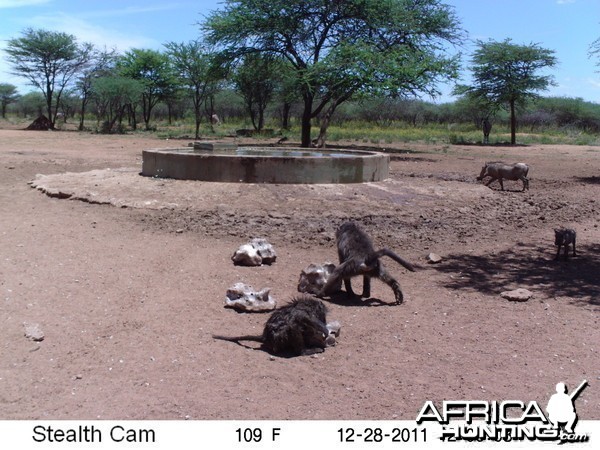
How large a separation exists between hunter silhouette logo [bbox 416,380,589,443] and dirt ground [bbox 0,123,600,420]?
19 centimetres

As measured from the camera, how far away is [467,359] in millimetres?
5051

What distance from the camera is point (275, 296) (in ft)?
22.2

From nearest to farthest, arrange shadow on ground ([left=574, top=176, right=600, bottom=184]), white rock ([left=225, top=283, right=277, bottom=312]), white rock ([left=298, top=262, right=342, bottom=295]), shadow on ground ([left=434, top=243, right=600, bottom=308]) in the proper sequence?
white rock ([left=225, top=283, right=277, bottom=312]) → white rock ([left=298, top=262, right=342, bottom=295]) → shadow on ground ([left=434, top=243, right=600, bottom=308]) → shadow on ground ([left=574, top=176, right=600, bottom=184])

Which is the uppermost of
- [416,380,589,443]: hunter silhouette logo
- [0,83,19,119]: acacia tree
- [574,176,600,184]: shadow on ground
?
[0,83,19,119]: acacia tree

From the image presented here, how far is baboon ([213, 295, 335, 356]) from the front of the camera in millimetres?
5051

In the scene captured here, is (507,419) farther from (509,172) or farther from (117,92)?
(117,92)

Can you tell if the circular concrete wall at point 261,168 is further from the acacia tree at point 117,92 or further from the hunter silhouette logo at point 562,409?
the acacia tree at point 117,92

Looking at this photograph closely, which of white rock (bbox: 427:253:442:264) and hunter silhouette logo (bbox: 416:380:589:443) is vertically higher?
white rock (bbox: 427:253:442:264)

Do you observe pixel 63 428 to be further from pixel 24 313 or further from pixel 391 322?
pixel 391 322

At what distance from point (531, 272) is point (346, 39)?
20316 millimetres

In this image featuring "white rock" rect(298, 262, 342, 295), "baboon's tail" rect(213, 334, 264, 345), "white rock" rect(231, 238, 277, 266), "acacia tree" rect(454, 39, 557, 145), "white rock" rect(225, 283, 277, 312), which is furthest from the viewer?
"acacia tree" rect(454, 39, 557, 145)

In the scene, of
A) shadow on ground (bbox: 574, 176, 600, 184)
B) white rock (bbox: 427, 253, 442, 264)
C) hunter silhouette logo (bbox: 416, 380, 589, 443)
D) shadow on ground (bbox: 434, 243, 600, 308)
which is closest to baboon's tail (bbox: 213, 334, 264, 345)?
hunter silhouette logo (bbox: 416, 380, 589, 443)

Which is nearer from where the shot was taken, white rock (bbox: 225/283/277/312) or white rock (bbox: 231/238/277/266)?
white rock (bbox: 225/283/277/312)

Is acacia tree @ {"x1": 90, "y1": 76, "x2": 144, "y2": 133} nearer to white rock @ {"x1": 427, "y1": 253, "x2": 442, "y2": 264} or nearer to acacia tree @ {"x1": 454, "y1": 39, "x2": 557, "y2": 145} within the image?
acacia tree @ {"x1": 454, "y1": 39, "x2": 557, "y2": 145}
